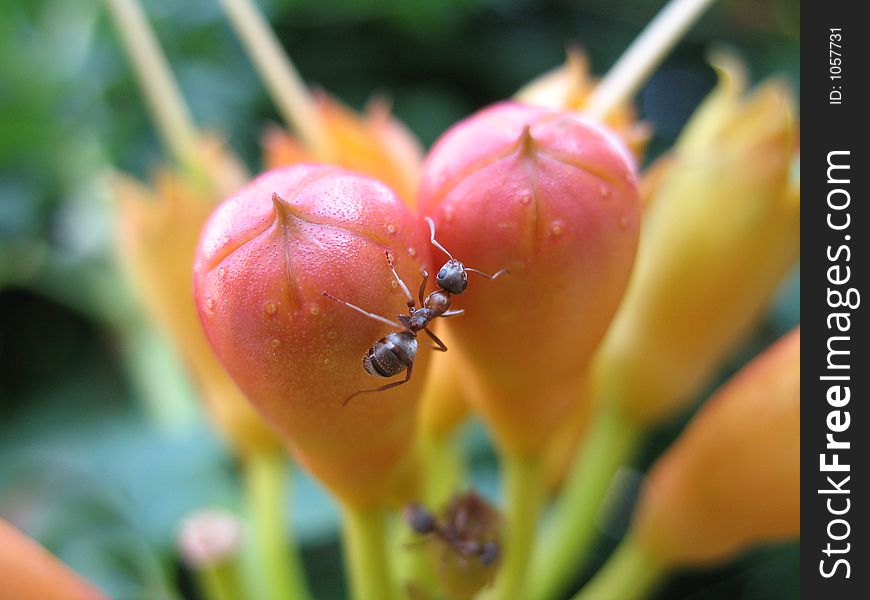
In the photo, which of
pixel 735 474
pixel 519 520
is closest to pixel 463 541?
pixel 519 520

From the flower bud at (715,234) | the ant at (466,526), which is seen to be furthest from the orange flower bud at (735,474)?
the ant at (466,526)

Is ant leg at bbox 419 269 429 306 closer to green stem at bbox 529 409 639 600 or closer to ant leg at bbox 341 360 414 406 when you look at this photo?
ant leg at bbox 341 360 414 406

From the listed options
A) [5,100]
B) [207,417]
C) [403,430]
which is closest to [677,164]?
[403,430]

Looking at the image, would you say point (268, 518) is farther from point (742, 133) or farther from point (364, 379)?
point (742, 133)

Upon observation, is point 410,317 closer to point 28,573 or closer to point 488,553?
point 488,553

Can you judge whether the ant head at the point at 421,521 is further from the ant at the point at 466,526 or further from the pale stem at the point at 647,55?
the pale stem at the point at 647,55

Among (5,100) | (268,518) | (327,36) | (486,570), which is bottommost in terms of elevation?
(486,570)
